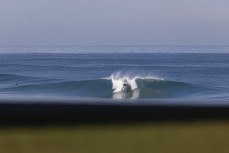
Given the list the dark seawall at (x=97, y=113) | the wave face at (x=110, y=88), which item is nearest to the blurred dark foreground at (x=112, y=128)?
the dark seawall at (x=97, y=113)

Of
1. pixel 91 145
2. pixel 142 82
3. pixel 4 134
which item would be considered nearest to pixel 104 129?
pixel 91 145

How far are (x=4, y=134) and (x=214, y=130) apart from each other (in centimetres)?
44

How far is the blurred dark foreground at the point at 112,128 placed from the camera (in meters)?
1.19

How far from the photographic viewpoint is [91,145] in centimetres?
124

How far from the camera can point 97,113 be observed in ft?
3.91

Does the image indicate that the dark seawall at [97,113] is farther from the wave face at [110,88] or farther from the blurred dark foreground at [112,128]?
the wave face at [110,88]

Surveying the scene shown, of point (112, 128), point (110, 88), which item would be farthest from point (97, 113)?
point (110, 88)

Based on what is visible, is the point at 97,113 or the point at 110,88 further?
the point at 110,88

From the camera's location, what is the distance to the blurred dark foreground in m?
1.19

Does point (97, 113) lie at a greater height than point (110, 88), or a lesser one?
lesser

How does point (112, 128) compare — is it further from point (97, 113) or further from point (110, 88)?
point (110, 88)

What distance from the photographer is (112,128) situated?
124 cm

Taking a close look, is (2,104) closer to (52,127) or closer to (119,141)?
(52,127)

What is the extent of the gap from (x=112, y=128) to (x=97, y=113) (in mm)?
65
